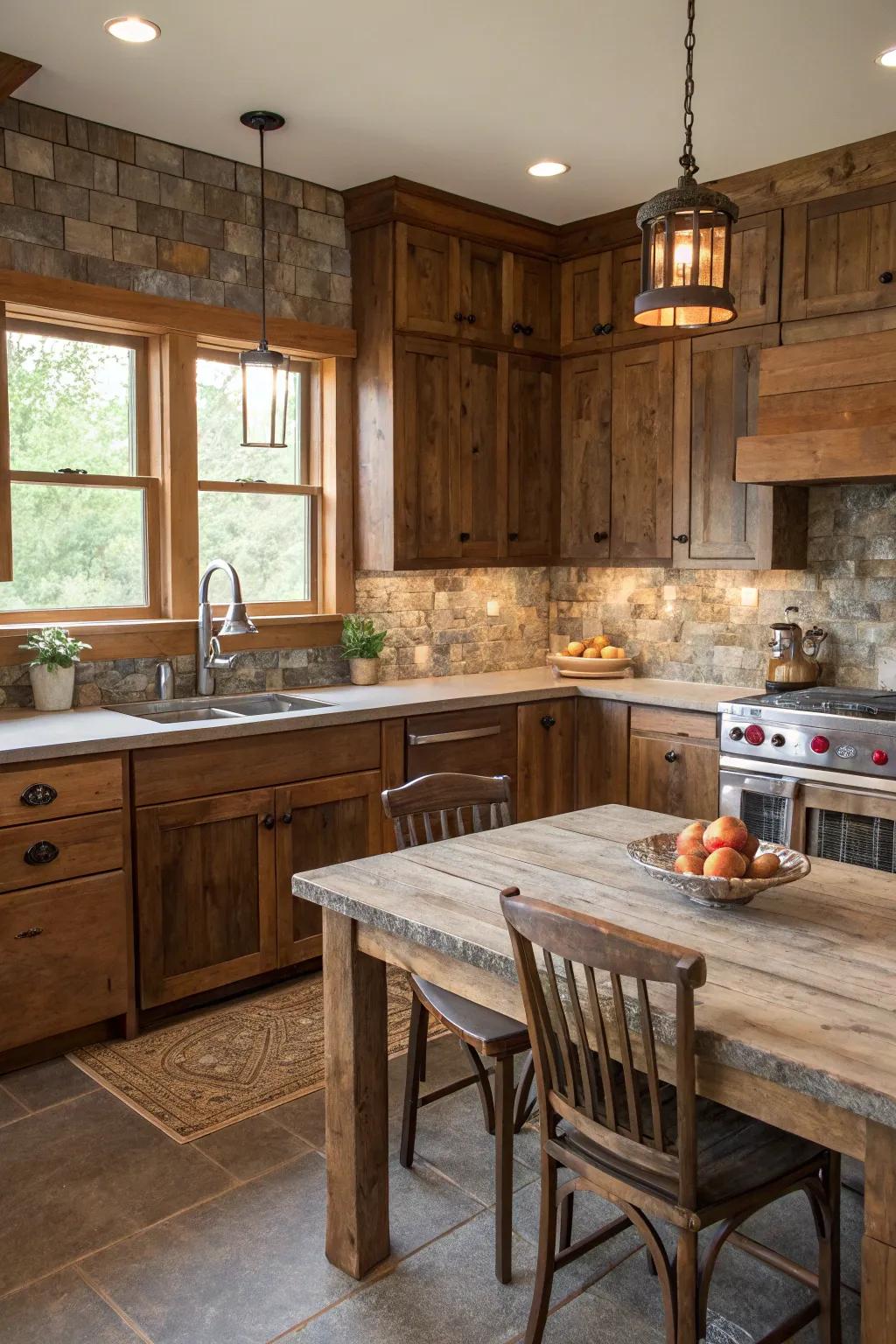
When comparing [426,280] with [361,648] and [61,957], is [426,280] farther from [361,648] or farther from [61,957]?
[61,957]

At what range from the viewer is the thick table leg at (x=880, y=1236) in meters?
1.46

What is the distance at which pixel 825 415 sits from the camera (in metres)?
4.08

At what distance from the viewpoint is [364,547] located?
15.6 ft

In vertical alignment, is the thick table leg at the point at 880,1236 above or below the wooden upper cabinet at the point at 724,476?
below

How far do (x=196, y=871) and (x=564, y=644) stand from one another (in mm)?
2559

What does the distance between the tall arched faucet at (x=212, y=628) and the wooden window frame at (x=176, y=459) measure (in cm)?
6

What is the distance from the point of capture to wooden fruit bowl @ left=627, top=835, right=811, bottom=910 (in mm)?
2051

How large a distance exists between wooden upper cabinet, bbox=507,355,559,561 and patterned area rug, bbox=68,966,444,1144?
2.20 meters

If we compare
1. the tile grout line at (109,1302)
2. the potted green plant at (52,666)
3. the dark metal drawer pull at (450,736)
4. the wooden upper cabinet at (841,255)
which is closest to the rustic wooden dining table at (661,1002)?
the tile grout line at (109,1302)

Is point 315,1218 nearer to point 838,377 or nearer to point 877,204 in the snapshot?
point 838,377

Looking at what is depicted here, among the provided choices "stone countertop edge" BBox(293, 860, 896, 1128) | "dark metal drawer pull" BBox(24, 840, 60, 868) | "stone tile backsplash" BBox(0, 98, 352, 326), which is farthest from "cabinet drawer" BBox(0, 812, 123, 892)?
"stone tile backsplash" BBox(0, 98, 352, 326)

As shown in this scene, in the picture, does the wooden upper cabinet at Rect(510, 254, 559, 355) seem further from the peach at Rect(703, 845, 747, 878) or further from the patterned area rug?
the peach at Rect(703, 845, 747, 878)

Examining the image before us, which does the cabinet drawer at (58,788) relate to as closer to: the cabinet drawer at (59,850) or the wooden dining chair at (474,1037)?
the cabinet drawer at (59,850)

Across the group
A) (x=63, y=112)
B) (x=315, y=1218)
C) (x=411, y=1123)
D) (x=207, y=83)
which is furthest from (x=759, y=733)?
(x=63, y=112)
